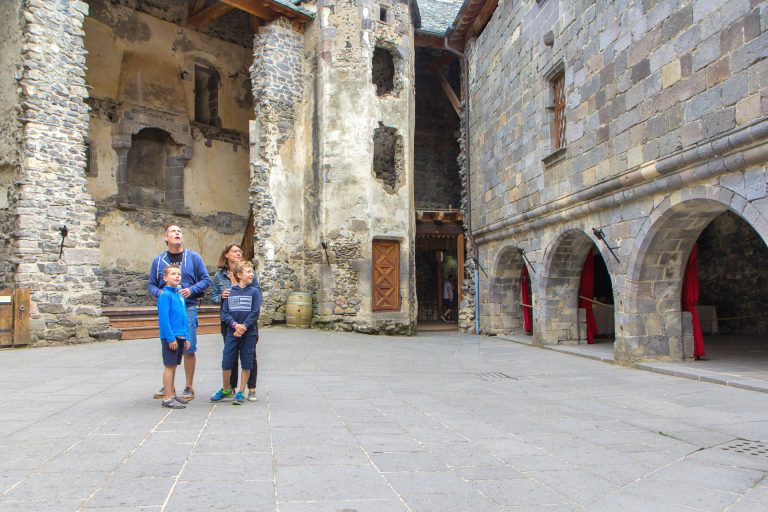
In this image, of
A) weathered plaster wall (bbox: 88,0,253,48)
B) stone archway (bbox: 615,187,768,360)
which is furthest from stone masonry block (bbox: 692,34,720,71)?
weathered plaster wall (bbox: 88,0,253,48)

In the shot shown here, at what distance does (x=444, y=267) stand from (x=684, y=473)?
18.0m

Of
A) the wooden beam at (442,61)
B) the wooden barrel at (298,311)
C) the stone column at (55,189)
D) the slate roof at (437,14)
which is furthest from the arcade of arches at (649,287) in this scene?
the stone column at (55,189)

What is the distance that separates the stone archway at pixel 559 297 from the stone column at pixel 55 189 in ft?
27.5

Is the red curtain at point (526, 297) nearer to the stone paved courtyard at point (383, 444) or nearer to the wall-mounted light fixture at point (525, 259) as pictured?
the wall-mounted light fixture at point (525, 259)

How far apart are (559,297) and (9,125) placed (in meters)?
10.7

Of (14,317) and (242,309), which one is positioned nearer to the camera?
(242,309)

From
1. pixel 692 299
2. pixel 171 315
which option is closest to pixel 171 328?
pixel 171 315

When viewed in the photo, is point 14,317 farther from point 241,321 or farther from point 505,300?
point 505,300

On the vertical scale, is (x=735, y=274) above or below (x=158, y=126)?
below

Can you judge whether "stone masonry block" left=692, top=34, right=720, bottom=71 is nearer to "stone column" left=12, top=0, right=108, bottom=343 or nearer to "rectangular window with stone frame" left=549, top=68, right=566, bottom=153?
"rectangular window with stone frame" left=549, top=68, right=566, bottom=153

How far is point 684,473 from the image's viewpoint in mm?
3533

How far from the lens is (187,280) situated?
17.9 ft

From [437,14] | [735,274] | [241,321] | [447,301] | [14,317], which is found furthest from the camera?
[447,301]

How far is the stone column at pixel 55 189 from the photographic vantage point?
10.4 m
